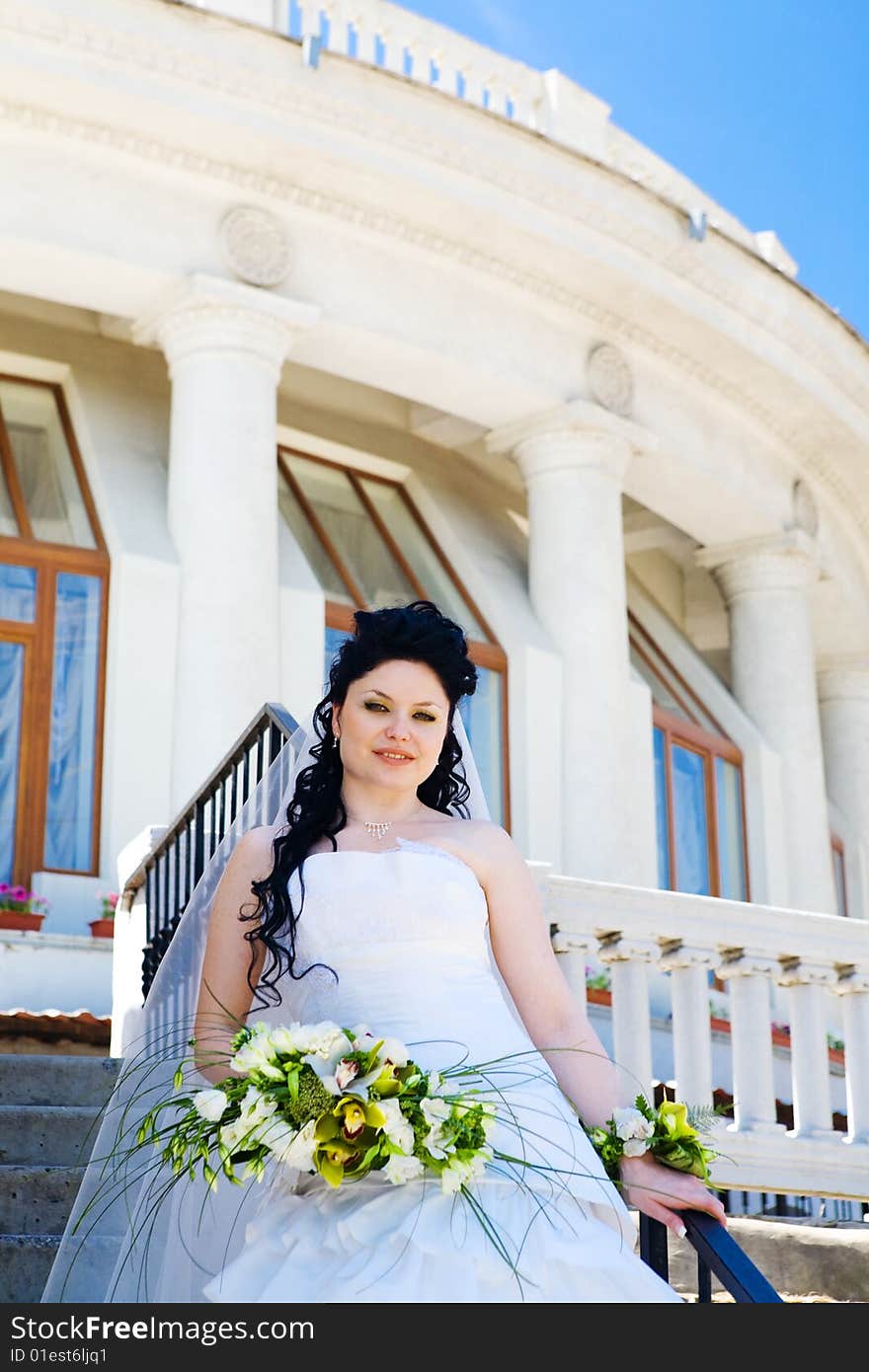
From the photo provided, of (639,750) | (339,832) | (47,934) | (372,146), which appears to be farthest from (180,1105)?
(639,750)

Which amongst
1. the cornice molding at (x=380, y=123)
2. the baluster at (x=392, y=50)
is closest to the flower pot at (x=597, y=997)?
the cornice molding at (x=380, y=123)

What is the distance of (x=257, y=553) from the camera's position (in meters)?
13.0

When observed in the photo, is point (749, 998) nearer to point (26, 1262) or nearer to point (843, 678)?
point (26, 1262)

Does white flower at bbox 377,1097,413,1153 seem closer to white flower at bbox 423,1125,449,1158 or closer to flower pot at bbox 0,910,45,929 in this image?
white flower at bbox 423,1125,449,1158

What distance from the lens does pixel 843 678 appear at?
21.3 meters

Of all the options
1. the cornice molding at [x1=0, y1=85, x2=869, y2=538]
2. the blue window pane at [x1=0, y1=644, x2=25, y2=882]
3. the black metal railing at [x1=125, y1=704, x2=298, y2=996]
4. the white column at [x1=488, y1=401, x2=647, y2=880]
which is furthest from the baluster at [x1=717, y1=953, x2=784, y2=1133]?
the cornice molding at [x1=0, y1=85, x2=869, y2=538]

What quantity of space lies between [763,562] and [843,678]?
3.69m

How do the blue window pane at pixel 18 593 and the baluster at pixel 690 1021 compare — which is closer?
the baluster at pixel 690 1021

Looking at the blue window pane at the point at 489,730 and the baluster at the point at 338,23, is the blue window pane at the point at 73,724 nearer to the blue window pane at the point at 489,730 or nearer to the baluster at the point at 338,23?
the blue window pane at the point at 489,730

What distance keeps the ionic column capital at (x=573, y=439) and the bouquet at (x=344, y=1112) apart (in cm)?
1224

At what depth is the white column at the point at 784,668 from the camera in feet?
59.7

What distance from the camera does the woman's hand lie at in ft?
11.5

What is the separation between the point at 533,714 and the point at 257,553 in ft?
11.0
